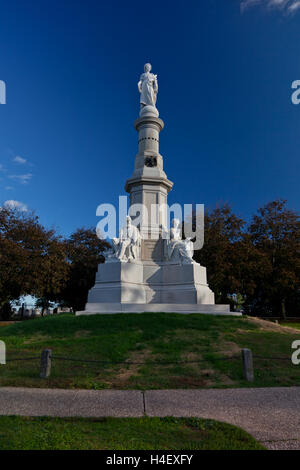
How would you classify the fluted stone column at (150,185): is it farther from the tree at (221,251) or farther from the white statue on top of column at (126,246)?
the tree at (221,251)

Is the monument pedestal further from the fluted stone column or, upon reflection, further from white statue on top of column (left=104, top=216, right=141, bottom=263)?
the fluted stone column

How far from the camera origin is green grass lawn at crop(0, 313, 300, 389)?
26.5 feet

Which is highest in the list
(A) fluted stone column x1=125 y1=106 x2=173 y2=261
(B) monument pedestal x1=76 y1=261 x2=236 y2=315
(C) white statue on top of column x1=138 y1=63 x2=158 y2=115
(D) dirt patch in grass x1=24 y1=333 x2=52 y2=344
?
(C) white statue on top of column x1=138 y1=63 x2=158 y2=115

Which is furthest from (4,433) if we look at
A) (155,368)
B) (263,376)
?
(263,376)

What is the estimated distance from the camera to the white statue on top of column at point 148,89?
2253 centimetres

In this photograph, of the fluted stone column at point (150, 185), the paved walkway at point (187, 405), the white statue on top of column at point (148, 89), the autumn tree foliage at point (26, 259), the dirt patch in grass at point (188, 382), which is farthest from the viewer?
the autumn tree foliage at point (26, 259)

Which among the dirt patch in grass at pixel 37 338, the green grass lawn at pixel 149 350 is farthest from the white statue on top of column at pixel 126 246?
the dirt patch in grass at pixel 37 338

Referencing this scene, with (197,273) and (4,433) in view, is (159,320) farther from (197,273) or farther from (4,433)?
(4,433)

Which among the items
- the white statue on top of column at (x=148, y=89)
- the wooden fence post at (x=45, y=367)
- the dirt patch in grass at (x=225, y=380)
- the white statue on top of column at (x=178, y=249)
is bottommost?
the dirt patch in grass at (x=225, y=380)

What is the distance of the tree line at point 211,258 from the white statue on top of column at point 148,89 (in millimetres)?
14078

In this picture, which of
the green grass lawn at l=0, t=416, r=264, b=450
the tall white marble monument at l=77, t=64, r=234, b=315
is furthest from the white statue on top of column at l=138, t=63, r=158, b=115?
the green grass lawn at l=0, t=416, r=264, b=450

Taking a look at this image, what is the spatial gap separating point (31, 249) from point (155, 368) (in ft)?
77.8

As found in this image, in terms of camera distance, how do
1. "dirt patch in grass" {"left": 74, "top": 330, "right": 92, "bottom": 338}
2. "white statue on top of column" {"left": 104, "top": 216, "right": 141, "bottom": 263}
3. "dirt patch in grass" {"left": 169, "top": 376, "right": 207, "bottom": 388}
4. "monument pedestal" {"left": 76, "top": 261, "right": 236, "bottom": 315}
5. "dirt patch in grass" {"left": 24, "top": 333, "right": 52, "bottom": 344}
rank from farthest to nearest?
"white statue on top of column" {"left": 104, "top": 216, "right": 141, "bottom": 263} → "monument pedestal" {"left": 76, "top": 261, "right": 236, "bottom": 315} → "dirt patch in grass" {"left": 74, "top": 330, "right": 92, "bottom": 338} → "dirt patch in grass" {"left": 24, "top": 333, "right": 52, "bottom": 344} → "dirt patch in grass" {"left": 169, "top": 376, "right": 207, "bottom": 388}

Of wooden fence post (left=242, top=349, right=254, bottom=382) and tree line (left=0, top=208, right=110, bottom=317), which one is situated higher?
tree line (left=0, top=208, right=110, bottom=317)
